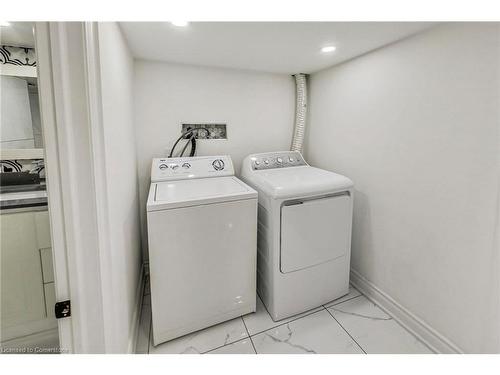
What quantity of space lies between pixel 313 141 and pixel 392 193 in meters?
1.01

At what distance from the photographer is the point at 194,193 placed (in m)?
1.54

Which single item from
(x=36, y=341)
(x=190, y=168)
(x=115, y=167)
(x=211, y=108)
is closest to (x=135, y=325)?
(x=36, y=341)

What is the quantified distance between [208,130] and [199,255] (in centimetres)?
118

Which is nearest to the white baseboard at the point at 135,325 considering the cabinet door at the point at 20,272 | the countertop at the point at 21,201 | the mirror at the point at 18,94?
the cabinet door at the point at 20,272

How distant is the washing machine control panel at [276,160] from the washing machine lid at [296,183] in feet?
0.43

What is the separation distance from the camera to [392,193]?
5.41 ft

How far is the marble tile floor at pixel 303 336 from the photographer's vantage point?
1.44 m

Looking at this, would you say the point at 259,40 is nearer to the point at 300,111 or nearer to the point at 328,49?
the point at 328,49

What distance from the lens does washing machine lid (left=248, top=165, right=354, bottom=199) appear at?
1556mm

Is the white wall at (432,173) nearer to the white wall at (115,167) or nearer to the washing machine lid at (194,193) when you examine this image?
the washing machine lid at (194,193)

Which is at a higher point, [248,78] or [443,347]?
[248,78]

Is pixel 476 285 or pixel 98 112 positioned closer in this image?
pixel 98 112

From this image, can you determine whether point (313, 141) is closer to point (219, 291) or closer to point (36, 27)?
point (219, 291)
